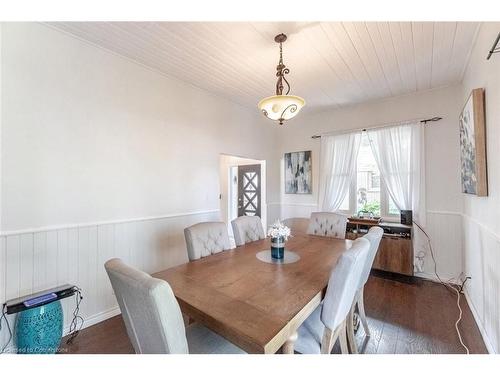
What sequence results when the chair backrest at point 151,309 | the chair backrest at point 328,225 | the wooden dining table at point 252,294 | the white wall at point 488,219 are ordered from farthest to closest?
the chair backrest at point 328,225 → the white wall at point 488,219 → the wooden dining table at point 252,294 → the chair backrest at point 151,309

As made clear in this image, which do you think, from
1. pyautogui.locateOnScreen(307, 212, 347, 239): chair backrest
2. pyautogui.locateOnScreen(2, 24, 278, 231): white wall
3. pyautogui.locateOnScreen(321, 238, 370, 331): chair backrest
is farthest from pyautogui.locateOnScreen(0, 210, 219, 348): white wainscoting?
pyautogui.locateOnScreen(321, 238, 370, 331): chair backrest

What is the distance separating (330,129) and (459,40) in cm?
207

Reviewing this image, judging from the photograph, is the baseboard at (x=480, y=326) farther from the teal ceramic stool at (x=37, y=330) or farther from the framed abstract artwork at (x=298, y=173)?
the teal ceramic stool at (x=37, y=330)

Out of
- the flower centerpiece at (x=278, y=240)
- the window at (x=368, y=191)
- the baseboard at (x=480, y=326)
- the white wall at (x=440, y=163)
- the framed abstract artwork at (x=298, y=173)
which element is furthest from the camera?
the framed abstract artwork at (x=298, y=173)

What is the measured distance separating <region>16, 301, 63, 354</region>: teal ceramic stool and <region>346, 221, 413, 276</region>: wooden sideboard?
149 inches

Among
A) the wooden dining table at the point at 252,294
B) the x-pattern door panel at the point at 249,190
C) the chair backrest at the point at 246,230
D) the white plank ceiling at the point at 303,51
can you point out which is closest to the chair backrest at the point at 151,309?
the wooden dining table at the point at 252,294

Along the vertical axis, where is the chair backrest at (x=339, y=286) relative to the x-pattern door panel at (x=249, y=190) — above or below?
below

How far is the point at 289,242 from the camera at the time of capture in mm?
2385

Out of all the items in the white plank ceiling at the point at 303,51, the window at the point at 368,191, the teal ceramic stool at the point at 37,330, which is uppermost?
the white plank ceiling at the point at 303,51

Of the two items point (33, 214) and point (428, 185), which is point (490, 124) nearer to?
point (428, 185)

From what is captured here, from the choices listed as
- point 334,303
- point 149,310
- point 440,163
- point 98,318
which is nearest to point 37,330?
point 98,318

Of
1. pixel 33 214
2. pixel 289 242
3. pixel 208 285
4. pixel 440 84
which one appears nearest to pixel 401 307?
pixel 289 242

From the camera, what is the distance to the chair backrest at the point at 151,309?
841 millimetres

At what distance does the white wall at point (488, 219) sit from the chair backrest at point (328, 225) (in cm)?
122
